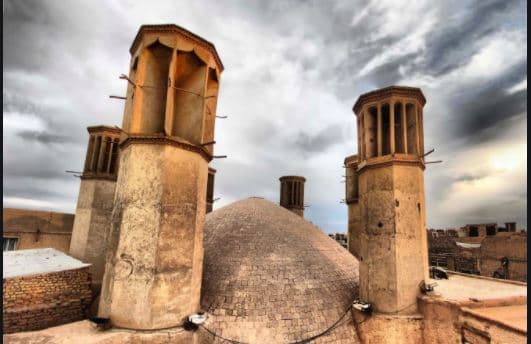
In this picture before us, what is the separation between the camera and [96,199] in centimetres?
1529

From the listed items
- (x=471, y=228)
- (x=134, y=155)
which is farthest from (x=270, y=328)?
(x=471, y=228)

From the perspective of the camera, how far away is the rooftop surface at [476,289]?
8.27 m

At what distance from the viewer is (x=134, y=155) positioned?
7566 mm

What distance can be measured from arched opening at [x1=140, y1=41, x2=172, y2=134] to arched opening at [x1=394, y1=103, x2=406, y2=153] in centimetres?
766

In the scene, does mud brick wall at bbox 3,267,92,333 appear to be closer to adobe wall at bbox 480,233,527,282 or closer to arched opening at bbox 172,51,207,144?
arched opening at bbox 172,51,207,144

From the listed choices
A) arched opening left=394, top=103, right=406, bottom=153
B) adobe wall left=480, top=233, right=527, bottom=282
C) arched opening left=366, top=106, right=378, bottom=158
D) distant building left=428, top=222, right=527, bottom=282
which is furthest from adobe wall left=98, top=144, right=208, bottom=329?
distant building left=428, top=222, right=527, bottom=282

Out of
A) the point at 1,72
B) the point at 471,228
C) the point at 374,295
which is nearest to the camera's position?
the point at 1,72

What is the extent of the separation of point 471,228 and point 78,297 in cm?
3391

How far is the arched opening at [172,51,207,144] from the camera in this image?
27.7 feet

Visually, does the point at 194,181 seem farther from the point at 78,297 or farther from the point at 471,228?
the point at 471,228

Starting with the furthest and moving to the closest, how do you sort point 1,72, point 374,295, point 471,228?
point 471,228 < point 374,295 < point 1,72

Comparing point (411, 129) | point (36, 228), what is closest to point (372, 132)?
point (411, 129)

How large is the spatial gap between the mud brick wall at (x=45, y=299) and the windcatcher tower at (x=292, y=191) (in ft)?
49.9

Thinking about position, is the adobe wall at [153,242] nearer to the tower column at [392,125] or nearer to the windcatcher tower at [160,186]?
the windcatcher tower at [160,186]
